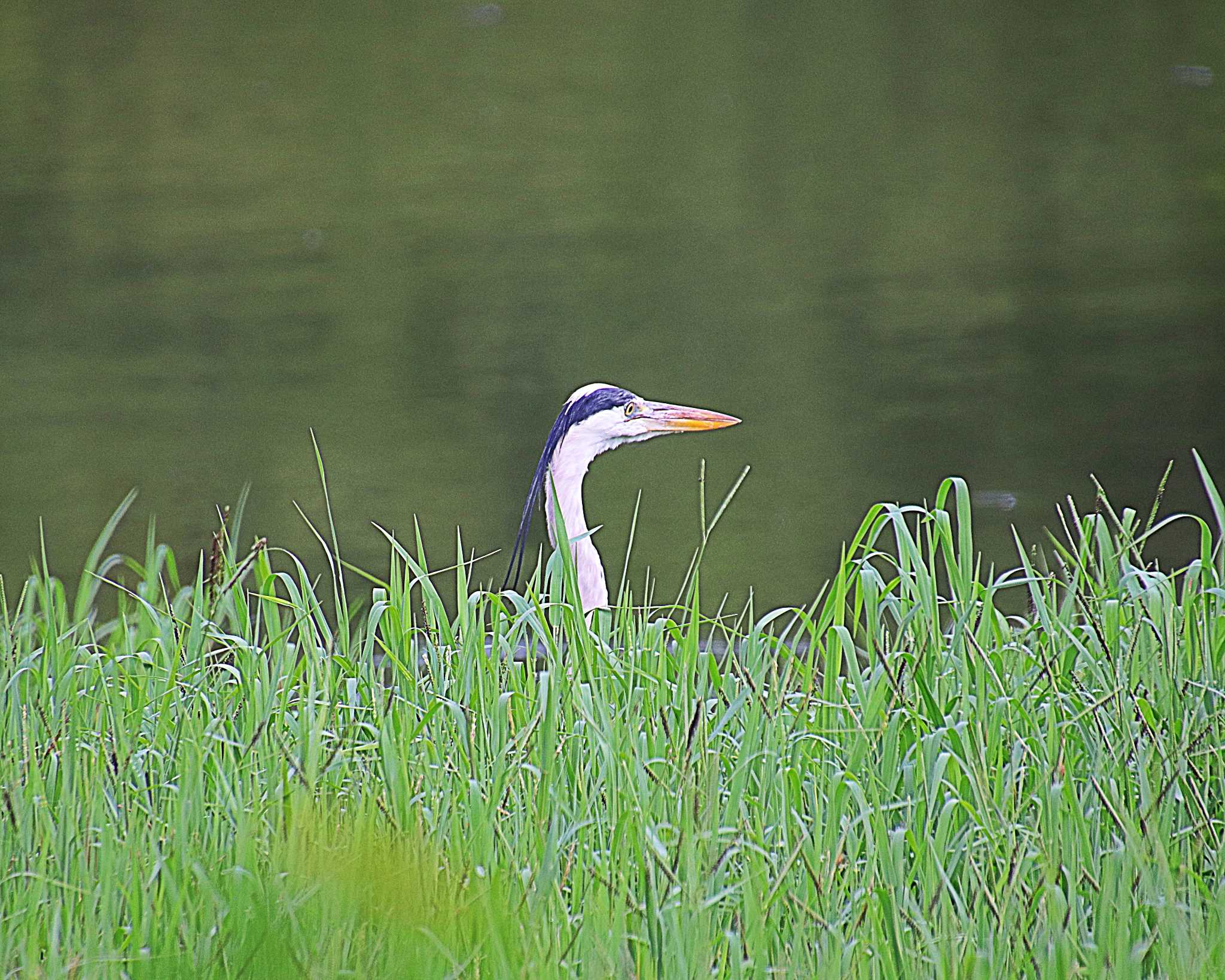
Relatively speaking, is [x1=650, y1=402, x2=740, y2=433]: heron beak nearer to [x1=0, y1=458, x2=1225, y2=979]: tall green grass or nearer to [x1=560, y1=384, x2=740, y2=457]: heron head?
[x1=560, y1=384, x2=740, y2=457]: heron head

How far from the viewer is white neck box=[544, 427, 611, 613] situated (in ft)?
14.5

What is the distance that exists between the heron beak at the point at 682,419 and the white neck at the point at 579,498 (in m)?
0.18

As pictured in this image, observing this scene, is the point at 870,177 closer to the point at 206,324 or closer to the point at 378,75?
the point at 378,75

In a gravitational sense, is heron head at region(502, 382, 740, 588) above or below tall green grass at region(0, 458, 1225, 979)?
above

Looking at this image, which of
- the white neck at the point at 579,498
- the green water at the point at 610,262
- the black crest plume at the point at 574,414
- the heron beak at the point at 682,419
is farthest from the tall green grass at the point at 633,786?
the green water at the point at 610,262

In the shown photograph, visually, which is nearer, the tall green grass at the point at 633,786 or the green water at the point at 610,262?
the tall green grass at the point at 633,786

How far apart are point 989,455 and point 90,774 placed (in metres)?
7.88

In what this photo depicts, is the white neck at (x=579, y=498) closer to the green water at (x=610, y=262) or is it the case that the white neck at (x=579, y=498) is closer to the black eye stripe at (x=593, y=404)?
the black eye stripe at (x=593, y=404)

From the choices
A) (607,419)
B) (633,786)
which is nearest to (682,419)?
(607,419)

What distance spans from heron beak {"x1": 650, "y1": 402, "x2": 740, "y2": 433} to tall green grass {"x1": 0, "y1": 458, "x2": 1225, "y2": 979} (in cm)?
142

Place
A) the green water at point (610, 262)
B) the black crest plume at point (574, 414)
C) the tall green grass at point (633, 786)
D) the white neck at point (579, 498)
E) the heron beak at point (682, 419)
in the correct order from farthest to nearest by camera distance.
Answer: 1. the green water at point (610, 262)
2. the heron beak at point (682, 419)
3. the black crest plume at point (574, 414)
4. the white neck at point (579, 498)
5. the tall green grass at point (633, 786)

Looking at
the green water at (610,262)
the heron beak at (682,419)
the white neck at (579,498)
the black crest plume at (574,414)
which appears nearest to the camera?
the white neck at (579,498)

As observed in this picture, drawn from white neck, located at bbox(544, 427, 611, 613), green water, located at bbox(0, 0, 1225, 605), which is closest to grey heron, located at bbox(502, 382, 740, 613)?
white neck, located at bbox(544, 427, 611, 613)

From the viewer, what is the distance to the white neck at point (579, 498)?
4.42m
